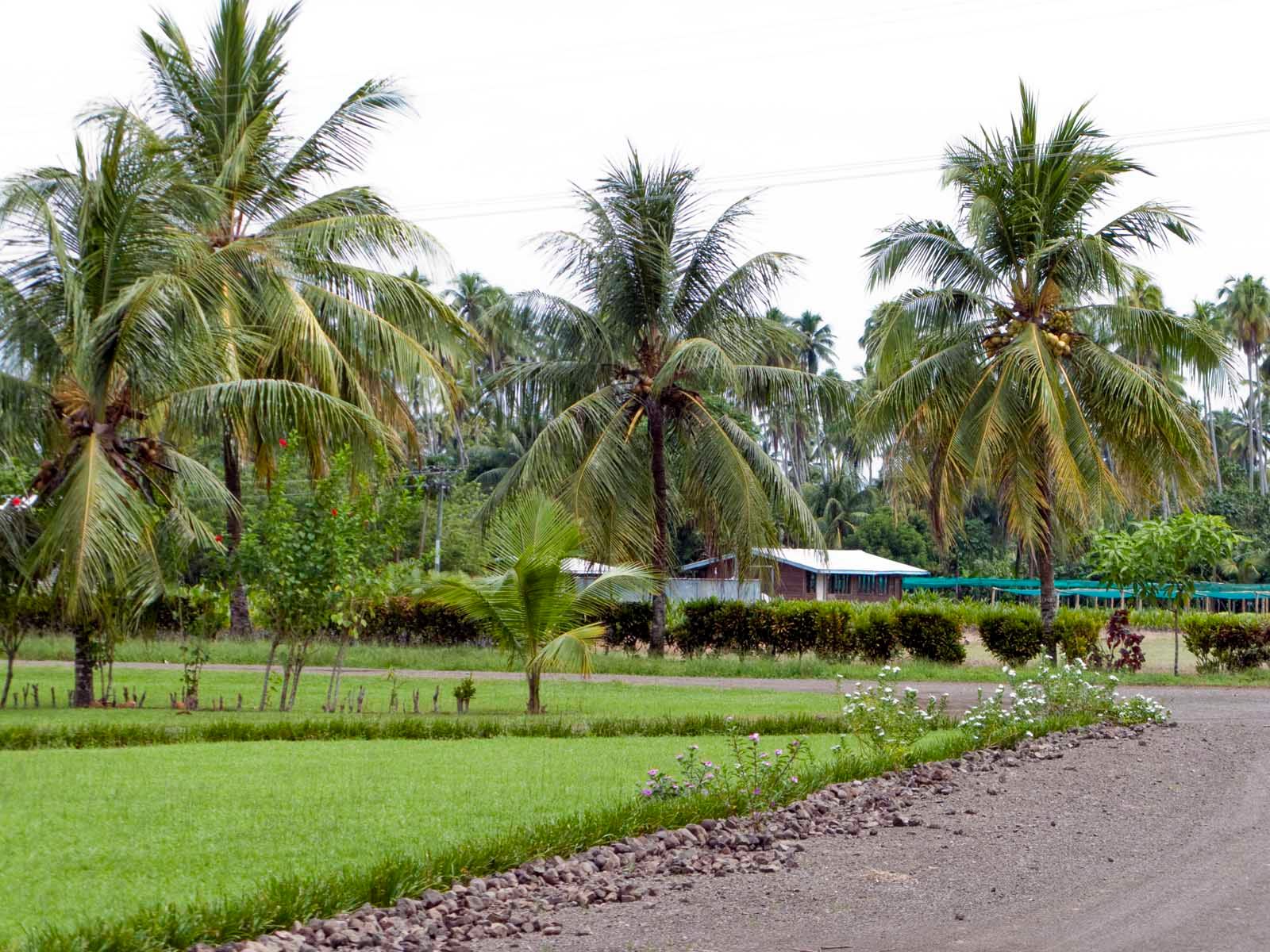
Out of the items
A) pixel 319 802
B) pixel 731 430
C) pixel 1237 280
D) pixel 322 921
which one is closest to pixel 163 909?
pixel 322 921

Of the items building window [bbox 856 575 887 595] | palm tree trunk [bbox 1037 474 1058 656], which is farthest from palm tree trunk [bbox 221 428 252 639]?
building window [bbox 856 575 887 595]

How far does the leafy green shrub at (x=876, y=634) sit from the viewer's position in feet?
83.4

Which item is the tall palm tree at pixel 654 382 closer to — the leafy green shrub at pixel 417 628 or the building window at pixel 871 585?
the leafy green shrub at pixel 417 628

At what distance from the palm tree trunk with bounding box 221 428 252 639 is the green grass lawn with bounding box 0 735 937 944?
5976 millimetres

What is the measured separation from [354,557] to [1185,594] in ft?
55.1

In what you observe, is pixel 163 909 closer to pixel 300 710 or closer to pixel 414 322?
pixel 300 710

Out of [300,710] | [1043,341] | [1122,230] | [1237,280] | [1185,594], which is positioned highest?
[1237,280]

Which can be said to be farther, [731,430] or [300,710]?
[731,430]

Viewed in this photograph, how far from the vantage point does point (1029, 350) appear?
68.6 feet

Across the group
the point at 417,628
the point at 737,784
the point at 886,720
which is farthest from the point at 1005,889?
the point at 417,628

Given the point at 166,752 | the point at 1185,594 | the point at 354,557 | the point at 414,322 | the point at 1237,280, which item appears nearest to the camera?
the point at 166,752

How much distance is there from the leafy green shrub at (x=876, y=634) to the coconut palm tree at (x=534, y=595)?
34.7ft

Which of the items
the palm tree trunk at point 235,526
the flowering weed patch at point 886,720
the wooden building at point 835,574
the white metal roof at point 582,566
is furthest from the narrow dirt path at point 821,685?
the wooden building at point 835,574

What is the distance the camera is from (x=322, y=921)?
18.8 feet
